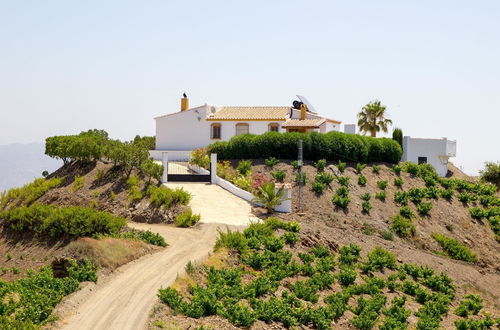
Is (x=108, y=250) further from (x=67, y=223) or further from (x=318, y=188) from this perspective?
(x=318, y=188)

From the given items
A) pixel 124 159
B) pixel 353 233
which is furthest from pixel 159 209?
pixel 353 233

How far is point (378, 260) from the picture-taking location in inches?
1007

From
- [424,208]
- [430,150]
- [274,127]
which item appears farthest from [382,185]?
[430,150]

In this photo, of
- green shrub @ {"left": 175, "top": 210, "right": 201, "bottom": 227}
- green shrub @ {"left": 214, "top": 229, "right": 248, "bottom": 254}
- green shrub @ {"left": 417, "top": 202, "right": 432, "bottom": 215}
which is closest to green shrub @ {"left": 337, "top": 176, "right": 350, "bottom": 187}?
green shrub @ {"left": 417, "top": 202, "right": 432, "bottom": 215}

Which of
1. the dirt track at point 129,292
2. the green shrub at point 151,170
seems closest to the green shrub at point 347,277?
the dirt track at point 129,292

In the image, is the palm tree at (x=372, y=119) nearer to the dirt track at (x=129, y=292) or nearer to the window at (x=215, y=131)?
the window at (x=215, y=131)

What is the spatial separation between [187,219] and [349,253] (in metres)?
8.04

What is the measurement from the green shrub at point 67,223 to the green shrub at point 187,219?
373 centimetres

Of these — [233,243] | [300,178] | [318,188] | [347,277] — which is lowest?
[347,277]

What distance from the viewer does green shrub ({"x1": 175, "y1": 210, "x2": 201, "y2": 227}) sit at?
27.5 metres

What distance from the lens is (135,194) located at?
31.0 meters

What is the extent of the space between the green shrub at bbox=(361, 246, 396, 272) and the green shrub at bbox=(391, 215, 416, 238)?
5.95m

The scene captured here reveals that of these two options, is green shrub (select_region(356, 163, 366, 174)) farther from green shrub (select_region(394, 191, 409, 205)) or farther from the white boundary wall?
the white boundary wall

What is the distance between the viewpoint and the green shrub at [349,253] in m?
25.0
